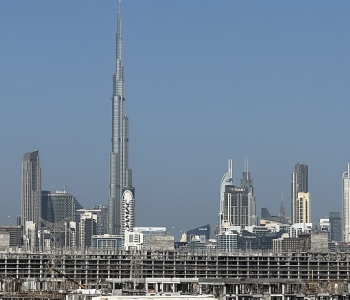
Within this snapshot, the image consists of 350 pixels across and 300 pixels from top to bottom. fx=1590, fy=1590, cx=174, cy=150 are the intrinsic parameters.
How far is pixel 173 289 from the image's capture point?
12575 cm

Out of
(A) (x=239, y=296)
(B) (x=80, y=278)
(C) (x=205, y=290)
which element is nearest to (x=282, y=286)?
(C) (x=205, y=290)

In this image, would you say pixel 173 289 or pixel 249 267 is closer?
pixel 173 289

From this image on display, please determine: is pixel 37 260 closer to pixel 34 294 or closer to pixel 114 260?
pixel 114 260

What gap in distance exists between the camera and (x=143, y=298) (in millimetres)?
93438

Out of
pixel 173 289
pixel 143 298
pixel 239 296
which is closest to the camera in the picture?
pixel 143 298

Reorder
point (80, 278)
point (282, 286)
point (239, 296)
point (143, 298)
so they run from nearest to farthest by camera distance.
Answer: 1. point (143, 298)
2. point (239, 296)
3. point (282, 286)
4. point (80, 278)

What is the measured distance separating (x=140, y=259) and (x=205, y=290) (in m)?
37.7

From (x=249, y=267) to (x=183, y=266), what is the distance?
7.79 metres

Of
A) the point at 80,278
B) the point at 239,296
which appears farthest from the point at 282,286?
the point at 80,278

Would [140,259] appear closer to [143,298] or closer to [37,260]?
[37,260]

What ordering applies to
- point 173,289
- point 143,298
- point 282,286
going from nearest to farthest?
point 143,298 → point 173,289 → point 282,286

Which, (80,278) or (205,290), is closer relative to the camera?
(205,290)

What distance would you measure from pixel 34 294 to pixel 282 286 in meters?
28.5

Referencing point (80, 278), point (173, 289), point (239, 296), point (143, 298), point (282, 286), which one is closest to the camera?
point (143, 298)
